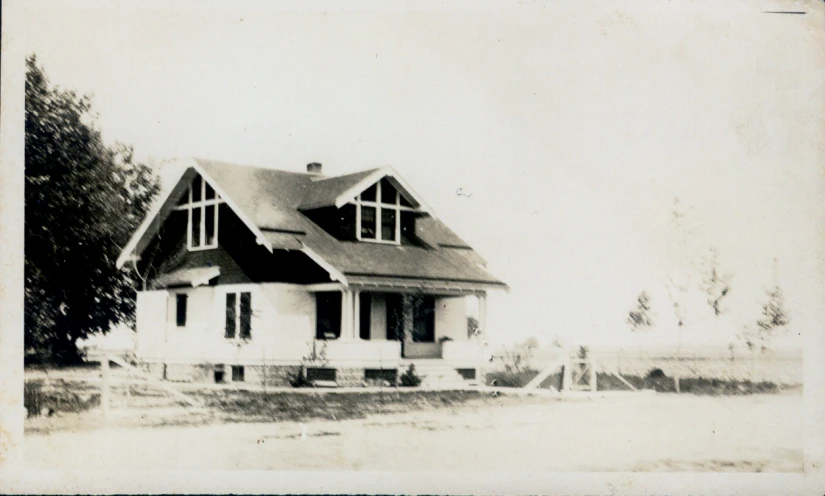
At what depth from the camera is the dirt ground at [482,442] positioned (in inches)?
436

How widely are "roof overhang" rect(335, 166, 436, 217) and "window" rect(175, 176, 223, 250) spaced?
5.64 feet

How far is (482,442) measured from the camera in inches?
443

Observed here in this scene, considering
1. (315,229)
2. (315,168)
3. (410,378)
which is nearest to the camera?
(315,168)

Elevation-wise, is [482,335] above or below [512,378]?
above

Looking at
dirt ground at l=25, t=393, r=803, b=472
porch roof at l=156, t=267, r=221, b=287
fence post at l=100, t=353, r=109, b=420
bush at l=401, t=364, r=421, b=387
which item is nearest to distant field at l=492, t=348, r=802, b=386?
dirt ground at l=25, t=393, r=803, b=472

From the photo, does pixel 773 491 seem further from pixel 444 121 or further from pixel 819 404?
pixel 444 121

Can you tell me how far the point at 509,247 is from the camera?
11.8m

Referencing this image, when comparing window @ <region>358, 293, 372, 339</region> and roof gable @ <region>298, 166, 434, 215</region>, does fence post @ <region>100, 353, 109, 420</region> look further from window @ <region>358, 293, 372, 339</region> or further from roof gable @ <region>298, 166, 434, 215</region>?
window @ <region>358, 293, 372, 339</region>

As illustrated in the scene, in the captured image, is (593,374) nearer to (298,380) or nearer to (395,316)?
(395,316)

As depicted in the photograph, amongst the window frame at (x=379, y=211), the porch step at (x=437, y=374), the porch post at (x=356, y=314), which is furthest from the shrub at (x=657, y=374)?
the porch post at (x=356, y=314)

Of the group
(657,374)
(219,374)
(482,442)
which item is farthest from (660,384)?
(219,374)

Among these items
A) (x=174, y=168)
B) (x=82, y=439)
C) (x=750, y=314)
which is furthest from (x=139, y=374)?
(x=750, y=314)

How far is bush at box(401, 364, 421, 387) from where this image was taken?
12.8 meters

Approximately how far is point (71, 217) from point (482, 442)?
20.2ft
